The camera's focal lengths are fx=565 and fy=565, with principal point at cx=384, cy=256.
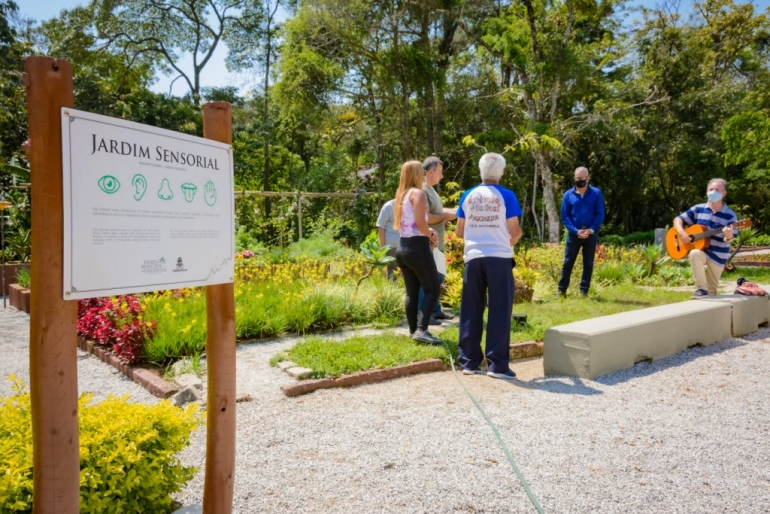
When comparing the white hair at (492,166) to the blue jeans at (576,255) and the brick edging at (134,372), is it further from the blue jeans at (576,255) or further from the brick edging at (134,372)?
the blue jeans at (576,255)

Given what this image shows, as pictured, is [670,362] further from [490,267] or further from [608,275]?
[608,275]

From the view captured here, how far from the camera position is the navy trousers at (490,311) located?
192 inches

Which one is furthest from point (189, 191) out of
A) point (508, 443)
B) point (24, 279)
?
point (24, 279)

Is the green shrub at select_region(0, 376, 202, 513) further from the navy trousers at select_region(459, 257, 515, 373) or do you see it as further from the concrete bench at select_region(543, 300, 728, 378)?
the concrete bench at select_region(543, 300, 728, 378)

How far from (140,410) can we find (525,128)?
1577cm

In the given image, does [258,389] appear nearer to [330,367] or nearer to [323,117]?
[330,367]

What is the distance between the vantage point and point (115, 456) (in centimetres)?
221

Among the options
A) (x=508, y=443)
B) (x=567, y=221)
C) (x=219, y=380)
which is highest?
(x=567, y=221)

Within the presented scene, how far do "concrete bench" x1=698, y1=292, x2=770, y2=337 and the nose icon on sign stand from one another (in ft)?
22.8

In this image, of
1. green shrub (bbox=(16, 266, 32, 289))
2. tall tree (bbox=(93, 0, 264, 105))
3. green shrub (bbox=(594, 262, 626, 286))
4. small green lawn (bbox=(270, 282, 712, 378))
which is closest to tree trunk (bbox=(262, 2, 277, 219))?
tall tree (bbox=(93, 0, 264, 105))

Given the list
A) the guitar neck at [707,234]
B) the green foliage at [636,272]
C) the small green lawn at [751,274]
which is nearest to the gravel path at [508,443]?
the guitar neck at [707,234]

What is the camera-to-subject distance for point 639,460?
3266 millimetres

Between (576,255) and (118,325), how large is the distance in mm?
6289

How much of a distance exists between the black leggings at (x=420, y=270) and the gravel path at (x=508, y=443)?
0.84 meters
